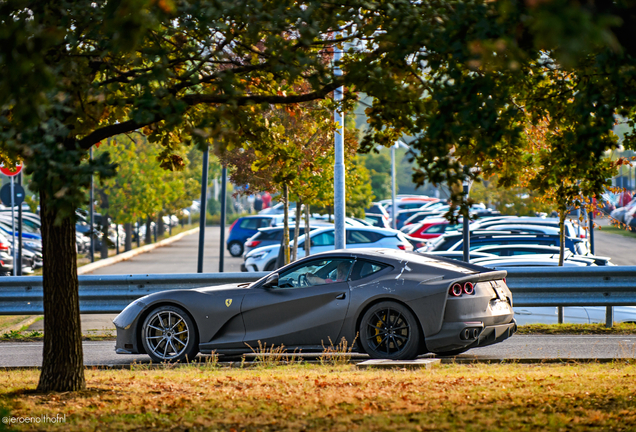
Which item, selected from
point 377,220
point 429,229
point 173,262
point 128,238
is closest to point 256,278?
point 429,229

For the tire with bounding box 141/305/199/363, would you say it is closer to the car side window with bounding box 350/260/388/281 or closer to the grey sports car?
the grey sports car

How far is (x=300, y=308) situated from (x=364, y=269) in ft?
2.87

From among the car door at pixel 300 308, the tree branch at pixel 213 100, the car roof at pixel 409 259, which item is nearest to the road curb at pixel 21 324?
the car door at pixel 300 308

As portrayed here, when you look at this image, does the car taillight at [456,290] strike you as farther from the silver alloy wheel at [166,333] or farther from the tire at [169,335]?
the silver alloy wheel at [166,333]

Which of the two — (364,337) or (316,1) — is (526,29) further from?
(364,337)

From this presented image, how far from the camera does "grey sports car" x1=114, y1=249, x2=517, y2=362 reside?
8406mm

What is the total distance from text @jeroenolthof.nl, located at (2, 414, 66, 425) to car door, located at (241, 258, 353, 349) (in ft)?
12.0

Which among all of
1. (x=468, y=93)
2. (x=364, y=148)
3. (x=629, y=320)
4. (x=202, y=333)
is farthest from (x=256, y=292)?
(x=629, y=320)

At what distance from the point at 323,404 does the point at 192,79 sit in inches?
105

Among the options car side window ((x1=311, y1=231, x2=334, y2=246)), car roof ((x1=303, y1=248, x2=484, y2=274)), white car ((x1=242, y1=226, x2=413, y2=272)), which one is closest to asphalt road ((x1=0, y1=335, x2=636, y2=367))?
car roof ((x1=303, y1=248, x2=484, y2=274))

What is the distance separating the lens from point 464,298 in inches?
331

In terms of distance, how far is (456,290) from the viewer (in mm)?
8406

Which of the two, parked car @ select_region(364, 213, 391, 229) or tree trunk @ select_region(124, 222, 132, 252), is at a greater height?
parked car @ select_region(364, 213, 391, 229)

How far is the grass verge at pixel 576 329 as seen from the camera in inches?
459
